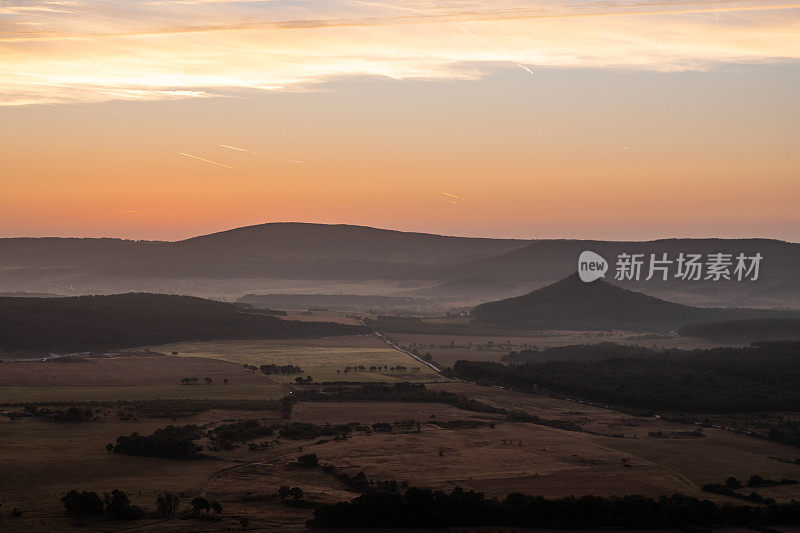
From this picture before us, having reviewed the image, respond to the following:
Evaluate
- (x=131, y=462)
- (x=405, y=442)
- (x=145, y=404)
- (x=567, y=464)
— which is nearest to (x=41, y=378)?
(x=145, y=404)

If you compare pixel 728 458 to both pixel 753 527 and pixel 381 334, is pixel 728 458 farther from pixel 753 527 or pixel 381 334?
pixel 381 334

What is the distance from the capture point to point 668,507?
187ft

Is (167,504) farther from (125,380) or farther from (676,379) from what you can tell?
(676,379)

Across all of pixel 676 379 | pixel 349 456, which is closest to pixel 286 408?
pixel 349 456

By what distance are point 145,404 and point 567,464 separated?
1859 inches

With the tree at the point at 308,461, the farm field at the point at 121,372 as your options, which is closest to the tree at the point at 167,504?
the tree at the point at 308,461

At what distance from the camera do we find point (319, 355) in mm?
146375

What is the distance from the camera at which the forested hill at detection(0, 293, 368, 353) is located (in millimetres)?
151875

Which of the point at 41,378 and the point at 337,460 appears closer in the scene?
the point at 337,460

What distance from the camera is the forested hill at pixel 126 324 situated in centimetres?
15188

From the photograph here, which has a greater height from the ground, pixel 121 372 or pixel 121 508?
pixel 121 372

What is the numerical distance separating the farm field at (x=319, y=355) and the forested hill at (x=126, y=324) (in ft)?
22.6

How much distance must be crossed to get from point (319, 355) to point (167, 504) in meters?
89.2

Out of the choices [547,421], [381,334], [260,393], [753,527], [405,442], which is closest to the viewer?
[753,527]
